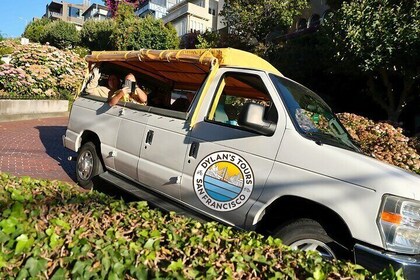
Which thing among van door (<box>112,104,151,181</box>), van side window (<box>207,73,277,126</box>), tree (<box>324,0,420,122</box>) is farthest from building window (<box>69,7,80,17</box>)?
van side window (<box>207,73,277,126</box>)

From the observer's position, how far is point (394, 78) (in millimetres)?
13797

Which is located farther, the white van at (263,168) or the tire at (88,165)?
the tire at (88,165)

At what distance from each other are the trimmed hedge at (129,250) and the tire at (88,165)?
123 inches

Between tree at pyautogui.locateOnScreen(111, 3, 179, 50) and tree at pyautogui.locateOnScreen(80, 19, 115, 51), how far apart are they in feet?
22.0

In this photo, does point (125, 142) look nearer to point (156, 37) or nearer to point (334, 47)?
point (334, 47)

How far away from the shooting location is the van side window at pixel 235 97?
416 cm

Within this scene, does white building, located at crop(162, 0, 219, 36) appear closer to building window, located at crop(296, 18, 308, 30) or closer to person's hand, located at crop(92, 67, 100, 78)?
building window, located at crop(296, 18, 308, 30)

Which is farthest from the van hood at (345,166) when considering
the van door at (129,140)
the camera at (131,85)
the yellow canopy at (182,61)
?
the camera at (131,85)

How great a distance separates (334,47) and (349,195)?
11.1 m

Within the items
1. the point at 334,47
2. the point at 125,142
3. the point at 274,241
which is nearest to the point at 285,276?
the point at 274,241

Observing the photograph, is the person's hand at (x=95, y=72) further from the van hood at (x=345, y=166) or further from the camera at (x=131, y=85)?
the van hood at (x=345, y=166)

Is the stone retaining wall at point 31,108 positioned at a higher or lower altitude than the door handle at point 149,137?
lower

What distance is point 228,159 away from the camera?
12.7 ft

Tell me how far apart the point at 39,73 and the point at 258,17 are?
12467 millimetres
